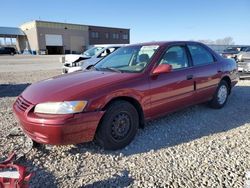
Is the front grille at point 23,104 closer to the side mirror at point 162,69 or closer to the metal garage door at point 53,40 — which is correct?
the side mirror at point 162,69

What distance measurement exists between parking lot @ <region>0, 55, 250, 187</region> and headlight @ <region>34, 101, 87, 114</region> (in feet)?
2.34

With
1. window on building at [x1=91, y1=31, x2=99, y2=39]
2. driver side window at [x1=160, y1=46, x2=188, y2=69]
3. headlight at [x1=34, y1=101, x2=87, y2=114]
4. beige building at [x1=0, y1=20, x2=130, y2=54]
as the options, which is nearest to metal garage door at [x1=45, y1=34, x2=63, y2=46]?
beige building at [x1=0, y1=20, x2=130, y2=54]

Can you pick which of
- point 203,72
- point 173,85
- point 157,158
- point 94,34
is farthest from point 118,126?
point 94,34

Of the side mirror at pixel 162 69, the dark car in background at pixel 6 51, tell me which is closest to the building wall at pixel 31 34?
the dark car in background at pixel 6 51

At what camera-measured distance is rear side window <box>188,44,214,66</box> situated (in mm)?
4754

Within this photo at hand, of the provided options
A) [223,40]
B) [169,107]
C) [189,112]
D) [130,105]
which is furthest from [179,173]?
[223,40]

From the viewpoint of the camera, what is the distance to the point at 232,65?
571 cm

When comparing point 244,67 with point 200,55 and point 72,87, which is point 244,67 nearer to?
point 200,55

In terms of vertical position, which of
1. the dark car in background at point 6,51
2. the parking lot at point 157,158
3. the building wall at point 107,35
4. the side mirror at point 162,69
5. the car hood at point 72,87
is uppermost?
the building wall at point 107,35

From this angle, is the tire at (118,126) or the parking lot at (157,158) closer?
the parking lot at (157,158)

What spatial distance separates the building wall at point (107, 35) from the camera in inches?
2793

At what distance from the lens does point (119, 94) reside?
11.1ft

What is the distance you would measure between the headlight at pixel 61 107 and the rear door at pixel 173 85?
127 cm

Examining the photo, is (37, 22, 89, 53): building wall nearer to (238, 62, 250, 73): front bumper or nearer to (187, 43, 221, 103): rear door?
(238, 62, 250, 73): front bumper
